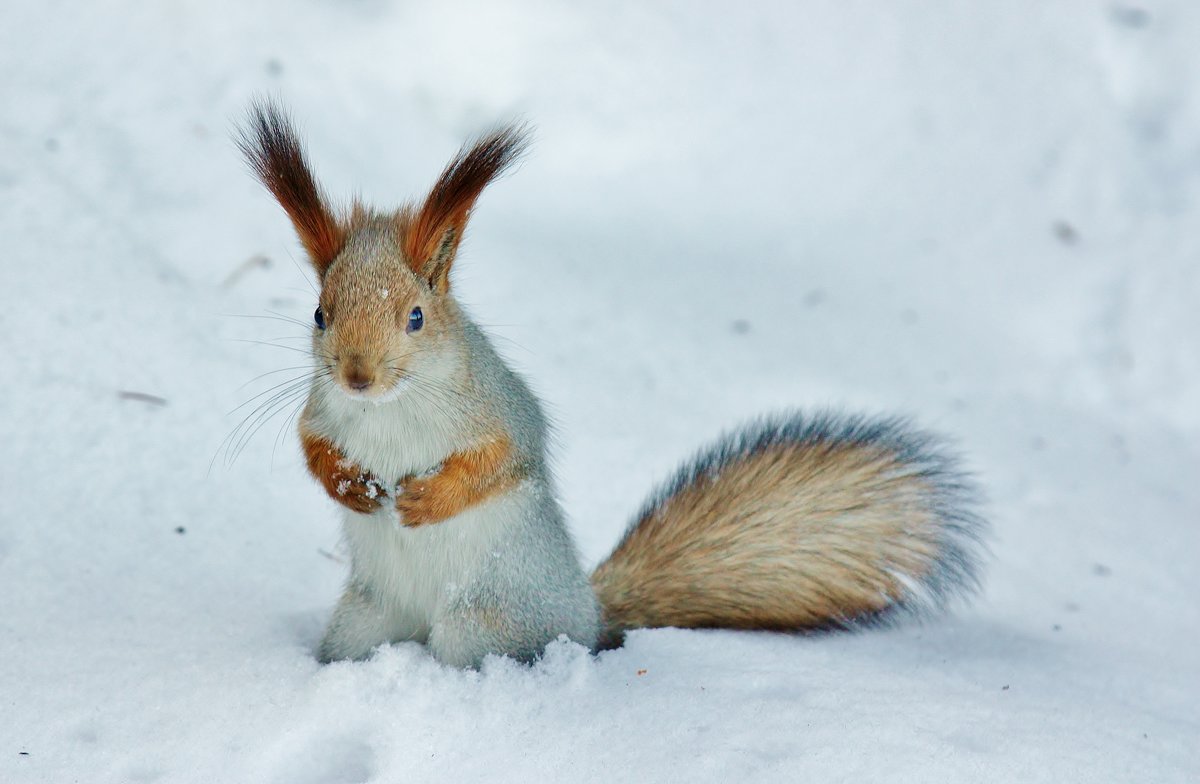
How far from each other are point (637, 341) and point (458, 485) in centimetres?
193

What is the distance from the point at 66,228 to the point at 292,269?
62 centimetres

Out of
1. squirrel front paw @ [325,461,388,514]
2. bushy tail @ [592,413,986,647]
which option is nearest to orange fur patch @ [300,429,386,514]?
squirrel front paw @ [325,461,388,514]

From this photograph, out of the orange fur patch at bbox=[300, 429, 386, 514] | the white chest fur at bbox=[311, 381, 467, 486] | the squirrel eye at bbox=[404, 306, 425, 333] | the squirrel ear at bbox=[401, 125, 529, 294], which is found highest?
the squirrel ear at bbox=[401, 125, 529, 294]

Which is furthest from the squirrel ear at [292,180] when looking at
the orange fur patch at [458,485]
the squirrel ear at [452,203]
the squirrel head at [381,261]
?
the orange fur patch at [458,485]

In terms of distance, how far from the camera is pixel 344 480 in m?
2.03

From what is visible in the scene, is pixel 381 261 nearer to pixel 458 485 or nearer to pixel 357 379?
pixel 357 379

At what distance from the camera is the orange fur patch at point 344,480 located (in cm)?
202

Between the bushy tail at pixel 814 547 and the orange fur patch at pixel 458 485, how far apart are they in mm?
471

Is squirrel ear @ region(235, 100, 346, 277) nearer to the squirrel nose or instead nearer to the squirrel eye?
the squirrel eye

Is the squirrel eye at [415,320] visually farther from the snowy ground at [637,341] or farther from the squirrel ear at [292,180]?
the snowy ground at [637,341]

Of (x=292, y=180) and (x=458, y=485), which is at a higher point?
(x=292, y=180)

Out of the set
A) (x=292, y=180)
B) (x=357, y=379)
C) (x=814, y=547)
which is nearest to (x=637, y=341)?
(x=814, y=547)

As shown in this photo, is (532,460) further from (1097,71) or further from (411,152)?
(1097,71)

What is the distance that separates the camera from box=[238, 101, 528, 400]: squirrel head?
76.3 inches
